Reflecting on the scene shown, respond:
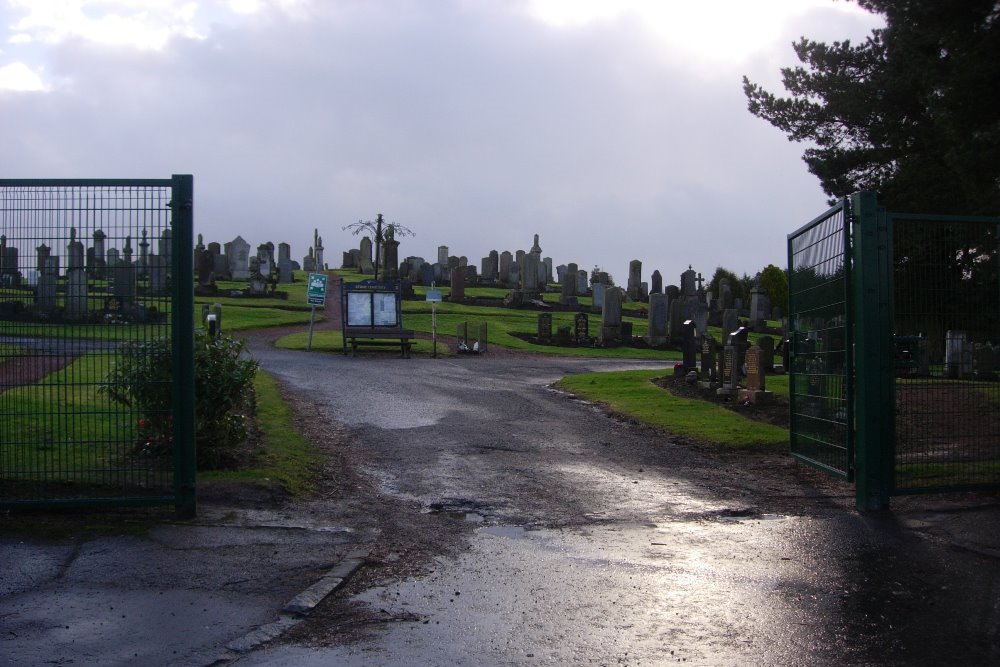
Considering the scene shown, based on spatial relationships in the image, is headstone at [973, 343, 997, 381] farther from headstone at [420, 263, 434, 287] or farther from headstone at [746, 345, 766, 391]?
headstone at [420, 263, 434, 287]

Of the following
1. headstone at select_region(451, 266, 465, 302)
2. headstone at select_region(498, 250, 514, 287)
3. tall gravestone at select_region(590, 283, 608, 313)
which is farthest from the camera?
headstone at select_region(498, 250, 514, 287)

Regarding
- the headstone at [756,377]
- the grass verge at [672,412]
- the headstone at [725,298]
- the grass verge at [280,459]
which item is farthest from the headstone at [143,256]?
the headstone at [725,298]

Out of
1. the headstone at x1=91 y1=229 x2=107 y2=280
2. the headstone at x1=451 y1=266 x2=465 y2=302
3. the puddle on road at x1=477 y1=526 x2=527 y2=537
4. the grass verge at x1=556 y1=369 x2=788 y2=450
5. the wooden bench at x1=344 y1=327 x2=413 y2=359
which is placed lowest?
the puddle on road at x1=477 y1=526 x2=527 y2=537

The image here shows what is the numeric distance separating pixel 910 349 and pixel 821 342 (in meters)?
1.11

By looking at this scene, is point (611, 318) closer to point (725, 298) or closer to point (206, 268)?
point (725, 298)

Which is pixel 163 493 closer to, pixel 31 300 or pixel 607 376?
pixel 31 300

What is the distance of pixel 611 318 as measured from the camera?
3591cm

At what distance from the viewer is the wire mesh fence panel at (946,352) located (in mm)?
8164

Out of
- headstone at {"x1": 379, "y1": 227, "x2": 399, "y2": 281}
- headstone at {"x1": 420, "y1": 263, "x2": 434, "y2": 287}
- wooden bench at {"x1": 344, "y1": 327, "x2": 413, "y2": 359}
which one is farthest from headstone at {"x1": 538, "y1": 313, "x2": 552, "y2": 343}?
headstone at {"x1": 420, "y1": 263, "x2": 434, "y2": 287}

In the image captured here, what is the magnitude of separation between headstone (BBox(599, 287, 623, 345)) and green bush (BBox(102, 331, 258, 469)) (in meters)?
26.3

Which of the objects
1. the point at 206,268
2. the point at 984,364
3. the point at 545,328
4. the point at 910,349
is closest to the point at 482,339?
the point at 545,328

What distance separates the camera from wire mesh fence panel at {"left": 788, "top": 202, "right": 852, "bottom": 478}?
27.5ft

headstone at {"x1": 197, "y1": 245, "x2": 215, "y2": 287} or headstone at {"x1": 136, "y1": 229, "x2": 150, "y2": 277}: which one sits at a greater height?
headstone at {"x1": 197, "y1": 245, "x2": 215, "y2": 287}

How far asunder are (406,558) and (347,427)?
23.0 feet
